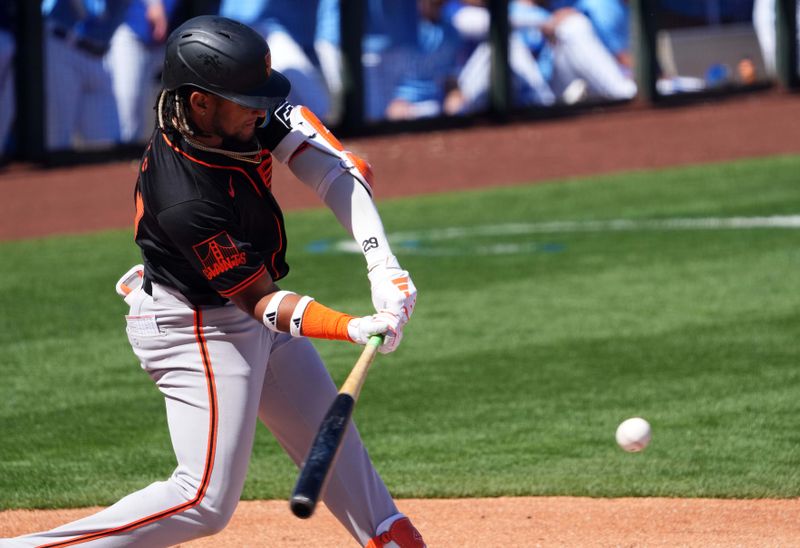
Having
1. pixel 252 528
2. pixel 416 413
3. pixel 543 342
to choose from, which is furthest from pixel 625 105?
pixel 252 528

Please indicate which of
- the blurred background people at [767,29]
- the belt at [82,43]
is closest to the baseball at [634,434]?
the belt at [82,43]

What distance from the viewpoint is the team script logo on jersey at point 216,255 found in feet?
11.2

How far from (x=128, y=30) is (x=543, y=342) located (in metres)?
7.56

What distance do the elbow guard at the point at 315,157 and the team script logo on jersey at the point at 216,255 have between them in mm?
466

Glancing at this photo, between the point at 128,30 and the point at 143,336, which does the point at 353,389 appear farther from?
the point at 128,30

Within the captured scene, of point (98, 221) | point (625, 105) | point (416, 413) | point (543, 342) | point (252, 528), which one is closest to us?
point (252, 528)

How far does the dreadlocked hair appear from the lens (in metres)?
3.52

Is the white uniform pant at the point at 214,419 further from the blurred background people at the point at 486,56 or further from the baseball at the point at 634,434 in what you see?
the blurred background people at the point at 486,56

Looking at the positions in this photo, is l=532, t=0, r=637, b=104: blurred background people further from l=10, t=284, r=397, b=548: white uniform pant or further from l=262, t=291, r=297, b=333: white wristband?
l=262, t=291, r=297, b=333: white wristband

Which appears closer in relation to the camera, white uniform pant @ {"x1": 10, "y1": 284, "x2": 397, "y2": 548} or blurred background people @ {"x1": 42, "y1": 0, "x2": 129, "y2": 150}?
white uniform pant @ {"x1": 10, "y1": 284, "x2": 397, "y2": 548}

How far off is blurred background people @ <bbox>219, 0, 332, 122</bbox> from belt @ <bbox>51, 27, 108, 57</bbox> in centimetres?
139

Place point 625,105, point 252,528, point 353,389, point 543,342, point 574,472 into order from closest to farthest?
point 353,389
point 252,528
point 574,472
point 543,342
point 625,105

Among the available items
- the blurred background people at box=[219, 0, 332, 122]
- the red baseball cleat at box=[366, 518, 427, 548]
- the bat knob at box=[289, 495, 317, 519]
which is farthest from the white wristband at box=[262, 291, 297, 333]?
the blurred background people at box=[219, 0, 332, 122]

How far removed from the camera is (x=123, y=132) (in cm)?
1375
